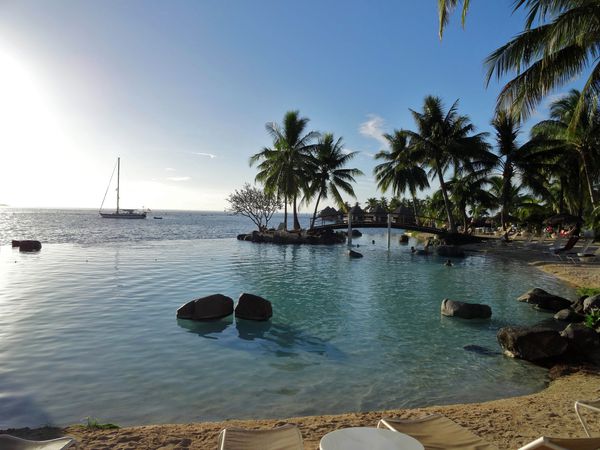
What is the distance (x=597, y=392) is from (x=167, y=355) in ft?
24.9

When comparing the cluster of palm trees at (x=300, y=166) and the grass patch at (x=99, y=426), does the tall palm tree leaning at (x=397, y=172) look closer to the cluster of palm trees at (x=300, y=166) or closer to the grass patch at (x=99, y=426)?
the cluster of palm trees at (x=300, y=166)

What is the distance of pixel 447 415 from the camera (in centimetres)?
536

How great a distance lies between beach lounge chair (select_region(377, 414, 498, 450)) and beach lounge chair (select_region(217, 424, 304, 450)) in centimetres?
88

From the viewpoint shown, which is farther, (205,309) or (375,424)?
(205,309)

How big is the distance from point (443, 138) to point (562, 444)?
114ft

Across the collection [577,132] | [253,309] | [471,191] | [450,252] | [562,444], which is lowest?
[253,309]

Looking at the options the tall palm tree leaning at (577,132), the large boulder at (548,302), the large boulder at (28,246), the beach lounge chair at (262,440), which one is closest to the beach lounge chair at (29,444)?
the beach lounge chair at (262,440)

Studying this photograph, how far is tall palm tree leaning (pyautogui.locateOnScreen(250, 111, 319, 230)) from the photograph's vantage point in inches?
1451

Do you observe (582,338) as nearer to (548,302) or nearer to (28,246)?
(548,302)

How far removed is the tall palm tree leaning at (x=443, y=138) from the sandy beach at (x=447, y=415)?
3011 centimetres

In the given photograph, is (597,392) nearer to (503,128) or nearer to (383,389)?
(383,389)

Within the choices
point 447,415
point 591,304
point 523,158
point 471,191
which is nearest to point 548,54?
point 591,304

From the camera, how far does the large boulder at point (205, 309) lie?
11000 millimetres

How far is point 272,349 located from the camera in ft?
28.9
